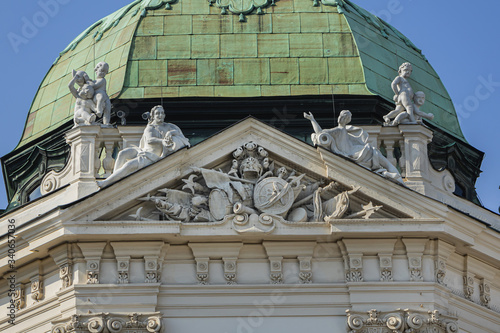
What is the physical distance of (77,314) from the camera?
26.3 meters

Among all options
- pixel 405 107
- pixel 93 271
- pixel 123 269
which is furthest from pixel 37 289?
pixel 405 107

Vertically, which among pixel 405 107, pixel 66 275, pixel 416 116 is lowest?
pixel 66 275

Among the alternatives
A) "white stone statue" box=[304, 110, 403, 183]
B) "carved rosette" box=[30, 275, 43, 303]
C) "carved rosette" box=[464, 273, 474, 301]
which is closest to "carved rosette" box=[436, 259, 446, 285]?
"carved rosette" box=[464, 273, 474, 301]

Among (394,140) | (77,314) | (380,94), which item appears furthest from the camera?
(380,94)

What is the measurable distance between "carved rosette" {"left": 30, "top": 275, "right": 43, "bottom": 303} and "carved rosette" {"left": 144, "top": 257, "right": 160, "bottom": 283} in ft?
6.71

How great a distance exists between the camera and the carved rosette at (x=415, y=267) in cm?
2689

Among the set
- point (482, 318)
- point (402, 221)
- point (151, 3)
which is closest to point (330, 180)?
point (402, 221)

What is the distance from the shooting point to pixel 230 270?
88.2 feet

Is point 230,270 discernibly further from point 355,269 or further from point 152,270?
point 355,269

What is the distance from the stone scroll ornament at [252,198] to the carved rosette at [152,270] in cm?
77

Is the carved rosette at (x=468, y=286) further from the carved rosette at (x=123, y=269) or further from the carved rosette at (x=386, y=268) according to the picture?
the carved rosette at (x=123, y=269)

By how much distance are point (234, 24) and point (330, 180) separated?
713cm

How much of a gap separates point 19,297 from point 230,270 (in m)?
3.90

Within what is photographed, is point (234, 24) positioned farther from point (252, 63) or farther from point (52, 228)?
point (52, 228)
